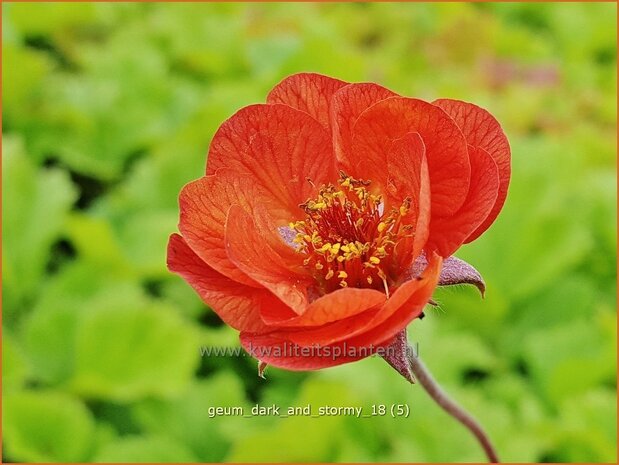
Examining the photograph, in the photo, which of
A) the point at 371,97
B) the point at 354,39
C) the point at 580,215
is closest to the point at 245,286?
the point at 371,97

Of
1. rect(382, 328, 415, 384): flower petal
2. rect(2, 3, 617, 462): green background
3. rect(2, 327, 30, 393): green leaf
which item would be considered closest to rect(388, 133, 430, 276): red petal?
rect(382, 328, 415, 384): flower petal

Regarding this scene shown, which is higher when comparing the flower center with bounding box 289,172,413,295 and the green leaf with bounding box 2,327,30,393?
the flower center with bounding box 289,172,413,295

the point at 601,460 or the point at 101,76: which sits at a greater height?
the point at 101,76

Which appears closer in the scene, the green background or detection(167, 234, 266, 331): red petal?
detection(167, 234, 266, 331): red petal

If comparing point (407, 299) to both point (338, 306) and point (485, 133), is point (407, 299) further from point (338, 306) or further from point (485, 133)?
point (485, 133)

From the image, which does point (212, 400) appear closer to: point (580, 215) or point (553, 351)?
point (553, 351)

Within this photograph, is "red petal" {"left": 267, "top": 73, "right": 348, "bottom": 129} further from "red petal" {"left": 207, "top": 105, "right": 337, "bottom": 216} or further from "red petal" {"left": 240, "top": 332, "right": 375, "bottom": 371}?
"red petal" {"left": 240, "top": 332, "right": 375, "bottom": 371}

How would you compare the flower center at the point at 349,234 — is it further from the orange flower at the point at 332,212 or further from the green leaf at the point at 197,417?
the green leaf at the point at 197,417
